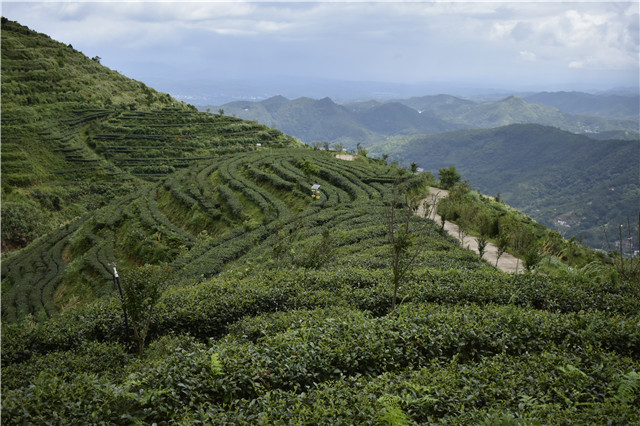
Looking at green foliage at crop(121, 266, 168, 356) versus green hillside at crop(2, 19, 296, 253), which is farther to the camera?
green hillside at crop(2, 19, 296, 253)

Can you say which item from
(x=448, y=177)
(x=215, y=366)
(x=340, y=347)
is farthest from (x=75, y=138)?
(x=340, y=347)

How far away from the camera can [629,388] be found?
17.9 feet

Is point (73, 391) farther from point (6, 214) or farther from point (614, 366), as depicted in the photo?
point (6, 214)

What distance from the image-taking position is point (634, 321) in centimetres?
755

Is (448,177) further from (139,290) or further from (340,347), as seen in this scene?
(139,290)

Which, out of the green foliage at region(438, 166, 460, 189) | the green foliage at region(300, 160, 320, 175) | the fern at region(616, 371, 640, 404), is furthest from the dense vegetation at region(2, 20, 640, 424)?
the green foliage at region(438, 166, 460, 189)

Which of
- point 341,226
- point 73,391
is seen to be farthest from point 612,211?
point 73,391

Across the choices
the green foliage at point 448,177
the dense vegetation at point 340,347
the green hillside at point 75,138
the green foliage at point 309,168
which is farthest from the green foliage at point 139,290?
the green hillside at point 75,138

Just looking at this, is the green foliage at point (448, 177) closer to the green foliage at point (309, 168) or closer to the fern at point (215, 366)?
Result: the green foliage at point (309, 168)

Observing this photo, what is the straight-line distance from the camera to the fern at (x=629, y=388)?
5.27 m

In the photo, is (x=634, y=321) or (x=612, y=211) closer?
(x=634, y=321)

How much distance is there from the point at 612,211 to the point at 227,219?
4839 inches

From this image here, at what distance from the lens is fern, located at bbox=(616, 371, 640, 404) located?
17.3ft

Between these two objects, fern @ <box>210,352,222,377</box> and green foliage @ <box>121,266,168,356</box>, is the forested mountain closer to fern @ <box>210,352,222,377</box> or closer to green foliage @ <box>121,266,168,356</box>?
green foliage @ <box>121,266,168,356</box>
